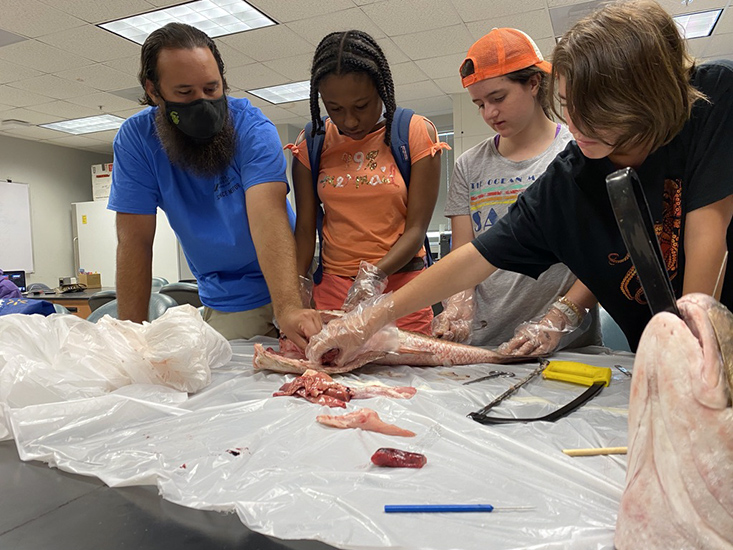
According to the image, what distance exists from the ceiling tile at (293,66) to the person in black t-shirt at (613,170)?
489 centimetres

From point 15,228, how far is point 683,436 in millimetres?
10733

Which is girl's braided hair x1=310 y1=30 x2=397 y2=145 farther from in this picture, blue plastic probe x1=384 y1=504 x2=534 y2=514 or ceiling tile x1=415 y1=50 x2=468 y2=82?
ceiling tile x1=415 y1=50 x2=468 y2=82

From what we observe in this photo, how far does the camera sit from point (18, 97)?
6.76m

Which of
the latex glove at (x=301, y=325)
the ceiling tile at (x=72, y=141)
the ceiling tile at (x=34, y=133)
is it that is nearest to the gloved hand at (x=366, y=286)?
the latex glove at (x=301, y=325)

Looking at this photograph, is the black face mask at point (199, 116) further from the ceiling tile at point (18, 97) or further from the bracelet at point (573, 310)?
the ceiling tile at point (18, 97)

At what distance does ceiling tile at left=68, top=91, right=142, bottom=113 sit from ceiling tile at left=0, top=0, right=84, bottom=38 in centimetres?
175

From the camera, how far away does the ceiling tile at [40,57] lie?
5.22m

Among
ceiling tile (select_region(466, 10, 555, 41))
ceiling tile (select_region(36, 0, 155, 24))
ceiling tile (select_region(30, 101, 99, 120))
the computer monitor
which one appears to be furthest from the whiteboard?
ceiling tile (select_region(466, 10, 555, 41))

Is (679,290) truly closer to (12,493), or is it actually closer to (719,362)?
(719,362)

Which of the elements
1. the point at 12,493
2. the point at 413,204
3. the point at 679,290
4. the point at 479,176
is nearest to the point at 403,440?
the point at 12,493

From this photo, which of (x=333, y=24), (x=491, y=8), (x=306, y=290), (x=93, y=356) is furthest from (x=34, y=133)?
(x=93, y=356)

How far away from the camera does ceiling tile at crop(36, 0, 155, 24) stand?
438 centimetres

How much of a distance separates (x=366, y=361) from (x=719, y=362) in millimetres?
1049

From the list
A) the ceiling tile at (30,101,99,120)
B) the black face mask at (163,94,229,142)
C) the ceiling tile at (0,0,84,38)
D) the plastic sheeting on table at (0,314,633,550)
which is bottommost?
the plastic sheeting on table at (0,314,633,550)
